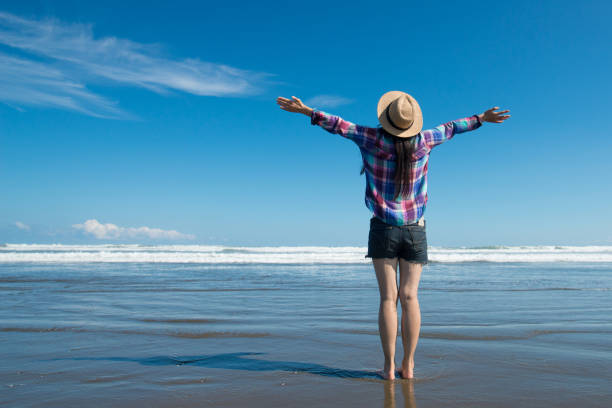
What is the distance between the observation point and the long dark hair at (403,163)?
2941mm

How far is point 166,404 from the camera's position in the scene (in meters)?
2.65

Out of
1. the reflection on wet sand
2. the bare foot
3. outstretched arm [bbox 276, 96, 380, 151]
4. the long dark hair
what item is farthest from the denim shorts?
the reflection on wet sand

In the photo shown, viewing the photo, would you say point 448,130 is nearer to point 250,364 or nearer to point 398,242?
point 398,242

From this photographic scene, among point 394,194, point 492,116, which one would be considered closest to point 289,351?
point 394,194

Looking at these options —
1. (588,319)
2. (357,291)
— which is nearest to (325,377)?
(588,319)

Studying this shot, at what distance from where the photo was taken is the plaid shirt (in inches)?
117

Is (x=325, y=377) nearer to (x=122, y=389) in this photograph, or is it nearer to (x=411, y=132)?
(x=122, y=389)

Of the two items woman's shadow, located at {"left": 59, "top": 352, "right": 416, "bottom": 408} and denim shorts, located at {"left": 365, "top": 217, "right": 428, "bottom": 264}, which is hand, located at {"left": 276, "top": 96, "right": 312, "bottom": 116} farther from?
woman's shadow, located at {"left": 59, "top": 352, "right": 416, "bottom": 408}

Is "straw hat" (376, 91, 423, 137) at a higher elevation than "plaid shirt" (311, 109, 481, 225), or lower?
higher

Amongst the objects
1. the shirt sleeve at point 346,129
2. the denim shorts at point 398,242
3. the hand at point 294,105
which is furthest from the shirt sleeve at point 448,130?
the hand at point 294,105

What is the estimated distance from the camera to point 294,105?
3.03m

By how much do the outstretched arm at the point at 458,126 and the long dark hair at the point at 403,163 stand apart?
0.19 meters

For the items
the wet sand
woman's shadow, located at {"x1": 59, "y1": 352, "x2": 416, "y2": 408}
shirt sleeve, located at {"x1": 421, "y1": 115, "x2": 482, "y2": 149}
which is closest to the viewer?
the wet sand

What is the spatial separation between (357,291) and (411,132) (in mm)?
6062
